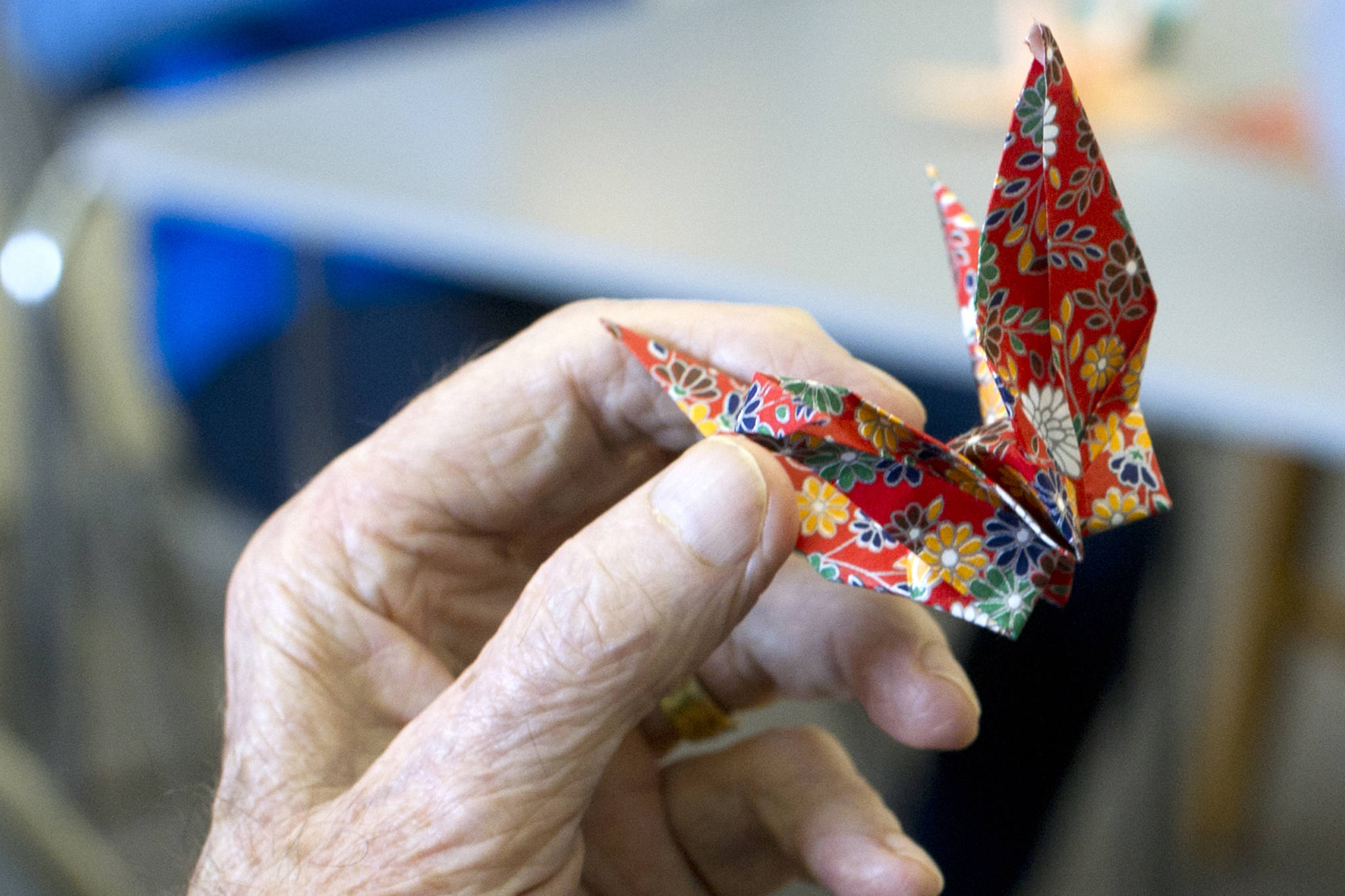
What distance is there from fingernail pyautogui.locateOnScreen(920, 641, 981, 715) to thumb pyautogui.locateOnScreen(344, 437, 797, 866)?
0.07 metres

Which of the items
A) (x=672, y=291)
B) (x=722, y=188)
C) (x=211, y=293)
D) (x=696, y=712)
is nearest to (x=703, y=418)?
(x=696, y=712)

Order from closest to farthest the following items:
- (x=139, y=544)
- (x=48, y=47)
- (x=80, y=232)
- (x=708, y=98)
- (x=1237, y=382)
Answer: (x=1237, y=382)
(x=80, y=232)
(x=708, y=98)
(x=48, y=47)
(x=139, y=544)

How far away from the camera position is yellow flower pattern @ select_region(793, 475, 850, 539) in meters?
0.32

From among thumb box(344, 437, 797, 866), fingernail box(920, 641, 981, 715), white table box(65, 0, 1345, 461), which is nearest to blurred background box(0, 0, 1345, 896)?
white table box(65, 0, 1345, 461)

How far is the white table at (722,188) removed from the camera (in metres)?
0.70

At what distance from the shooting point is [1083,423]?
0.31 meters

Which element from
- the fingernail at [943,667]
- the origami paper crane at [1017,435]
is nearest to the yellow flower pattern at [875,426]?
the origami paper crane at [1017,435]

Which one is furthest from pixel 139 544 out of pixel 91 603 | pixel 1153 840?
pixel 1153 840

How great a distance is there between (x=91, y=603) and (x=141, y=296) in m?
0.35

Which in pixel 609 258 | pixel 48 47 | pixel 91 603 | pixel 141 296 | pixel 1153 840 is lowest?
pixel 1153 840

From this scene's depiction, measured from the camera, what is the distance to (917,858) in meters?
0.40

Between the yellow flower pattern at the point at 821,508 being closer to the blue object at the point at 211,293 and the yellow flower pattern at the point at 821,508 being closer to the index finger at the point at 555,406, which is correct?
the index finger at the point at 555,406

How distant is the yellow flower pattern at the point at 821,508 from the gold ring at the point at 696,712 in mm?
148

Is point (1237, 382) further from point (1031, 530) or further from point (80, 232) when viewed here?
point (80, 232)
